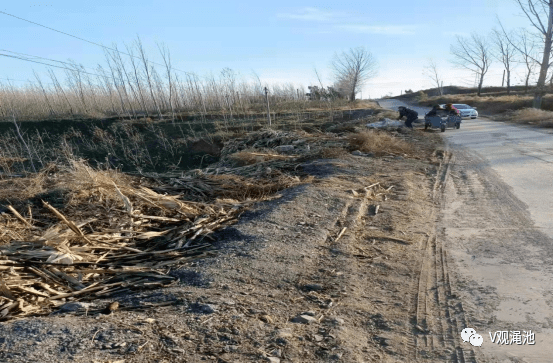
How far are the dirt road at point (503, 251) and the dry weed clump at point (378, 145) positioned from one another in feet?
7.28

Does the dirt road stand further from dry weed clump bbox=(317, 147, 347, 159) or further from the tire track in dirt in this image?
dry weed clump bbox=(317, 147, 347, 159)

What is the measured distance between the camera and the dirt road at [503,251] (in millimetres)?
3557

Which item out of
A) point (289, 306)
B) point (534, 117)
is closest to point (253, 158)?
point (289, 306)

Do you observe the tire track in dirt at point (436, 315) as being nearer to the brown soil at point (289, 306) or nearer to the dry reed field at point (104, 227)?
the brown soil at point (289, 306)

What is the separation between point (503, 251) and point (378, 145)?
800 centimetres

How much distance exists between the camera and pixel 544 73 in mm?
34625

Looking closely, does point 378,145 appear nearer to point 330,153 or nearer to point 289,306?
point 330,153

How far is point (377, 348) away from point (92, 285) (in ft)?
8.23

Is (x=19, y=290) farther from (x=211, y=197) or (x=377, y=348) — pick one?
(x=211, y=197)

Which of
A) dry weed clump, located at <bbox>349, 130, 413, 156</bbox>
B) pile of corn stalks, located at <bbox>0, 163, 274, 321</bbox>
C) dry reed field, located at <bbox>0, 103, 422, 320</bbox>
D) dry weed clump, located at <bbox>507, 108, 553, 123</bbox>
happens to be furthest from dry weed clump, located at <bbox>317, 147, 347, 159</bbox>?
dry weed clump, located at <bbox>507, 108, 553, 123</bbox>

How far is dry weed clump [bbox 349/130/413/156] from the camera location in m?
12.9

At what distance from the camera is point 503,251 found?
17.3 feet

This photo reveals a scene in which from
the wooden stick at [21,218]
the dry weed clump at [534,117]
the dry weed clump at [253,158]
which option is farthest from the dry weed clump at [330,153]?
the dry weed clump at [534,117]

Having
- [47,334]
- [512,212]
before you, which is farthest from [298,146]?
[47,334]
